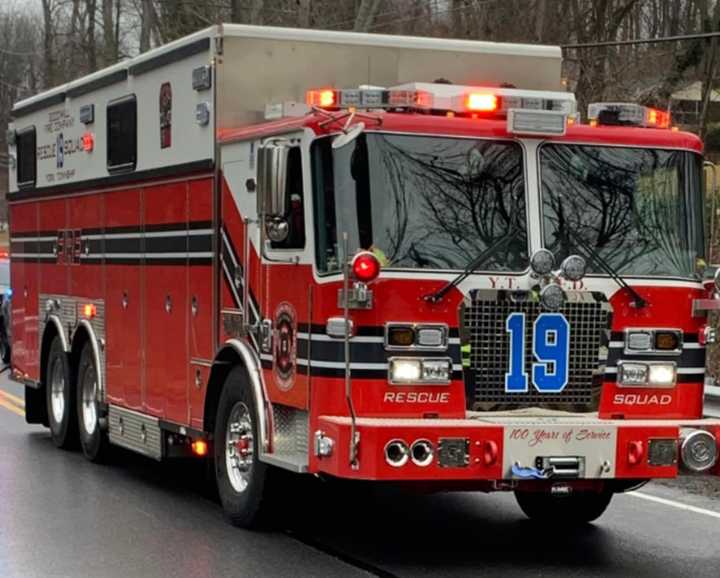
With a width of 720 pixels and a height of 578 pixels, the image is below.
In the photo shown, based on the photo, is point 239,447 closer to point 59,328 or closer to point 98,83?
point 98,83

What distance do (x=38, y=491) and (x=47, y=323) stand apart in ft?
10.5

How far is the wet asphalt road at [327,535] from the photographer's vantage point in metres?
8.04

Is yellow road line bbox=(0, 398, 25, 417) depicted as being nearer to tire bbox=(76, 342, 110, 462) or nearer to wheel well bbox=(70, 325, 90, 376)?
wheel well bbox=(70, 325, 90, 376)

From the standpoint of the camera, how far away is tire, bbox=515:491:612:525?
31.1 ft

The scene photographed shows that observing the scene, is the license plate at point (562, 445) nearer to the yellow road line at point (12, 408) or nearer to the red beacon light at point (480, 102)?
the red beacon light at point (480, 102)

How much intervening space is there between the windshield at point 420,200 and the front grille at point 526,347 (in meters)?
0.24

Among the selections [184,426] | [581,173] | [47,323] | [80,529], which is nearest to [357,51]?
[581,173]

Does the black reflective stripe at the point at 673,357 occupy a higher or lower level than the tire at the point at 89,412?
higher

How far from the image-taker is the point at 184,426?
10.0m

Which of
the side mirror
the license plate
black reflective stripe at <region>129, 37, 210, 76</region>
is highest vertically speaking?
black reflective stripe at <region>129, 37, 210, 76</region>

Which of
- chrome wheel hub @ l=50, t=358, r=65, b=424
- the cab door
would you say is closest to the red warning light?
chrome wheel hub @ l=50, t=358, r=65, b=424

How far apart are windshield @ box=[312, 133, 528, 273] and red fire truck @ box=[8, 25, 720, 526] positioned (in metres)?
0.01

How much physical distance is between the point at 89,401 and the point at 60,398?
3.27 feet

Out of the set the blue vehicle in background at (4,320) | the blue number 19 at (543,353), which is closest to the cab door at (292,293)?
the blue number 19 at (543,353)
